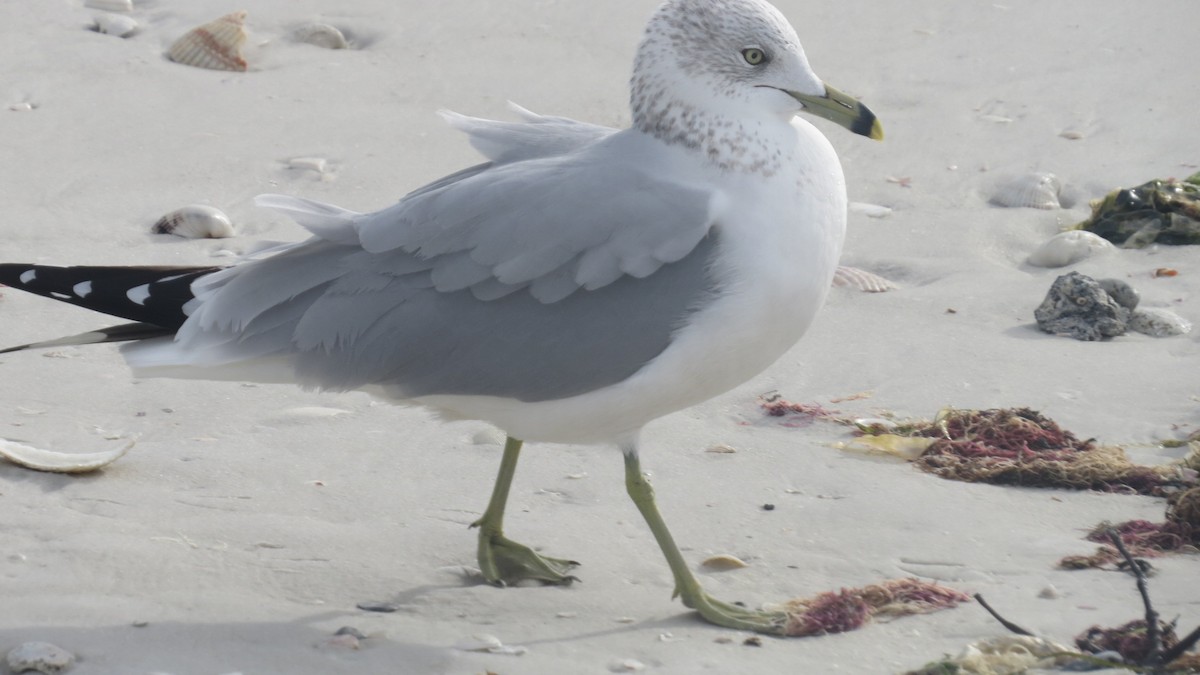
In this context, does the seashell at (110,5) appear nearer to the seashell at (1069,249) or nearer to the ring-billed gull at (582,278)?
the ring-billed gull at (582,278)

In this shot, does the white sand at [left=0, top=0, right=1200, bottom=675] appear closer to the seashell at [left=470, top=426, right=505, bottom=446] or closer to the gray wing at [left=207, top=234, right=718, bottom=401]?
the seashell at [left=470, top=426, right=505, bottom=446]

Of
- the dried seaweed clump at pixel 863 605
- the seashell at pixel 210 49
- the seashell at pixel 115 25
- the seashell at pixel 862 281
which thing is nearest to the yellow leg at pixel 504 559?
the dried seaweed clump at pixel 863 605

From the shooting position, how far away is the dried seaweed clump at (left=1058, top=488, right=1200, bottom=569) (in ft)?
12.5

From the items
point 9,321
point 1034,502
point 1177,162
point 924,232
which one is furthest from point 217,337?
point 1177,162

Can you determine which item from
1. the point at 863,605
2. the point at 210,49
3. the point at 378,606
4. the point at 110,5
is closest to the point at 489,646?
the point at 378,606

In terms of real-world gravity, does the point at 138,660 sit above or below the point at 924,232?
below

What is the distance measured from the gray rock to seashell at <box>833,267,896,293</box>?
2.12 feet

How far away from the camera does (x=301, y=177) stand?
672 centimetres

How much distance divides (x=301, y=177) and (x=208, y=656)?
12.0 feet

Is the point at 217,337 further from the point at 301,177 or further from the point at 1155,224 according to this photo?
the point at 1155,224

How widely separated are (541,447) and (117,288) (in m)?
1.46

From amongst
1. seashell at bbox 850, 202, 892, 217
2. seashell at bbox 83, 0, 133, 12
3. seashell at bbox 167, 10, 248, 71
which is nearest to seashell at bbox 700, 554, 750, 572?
seashell at bbox 850, 202, 892, 217

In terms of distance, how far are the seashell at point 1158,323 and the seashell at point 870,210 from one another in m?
1.38

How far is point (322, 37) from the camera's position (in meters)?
8.00
